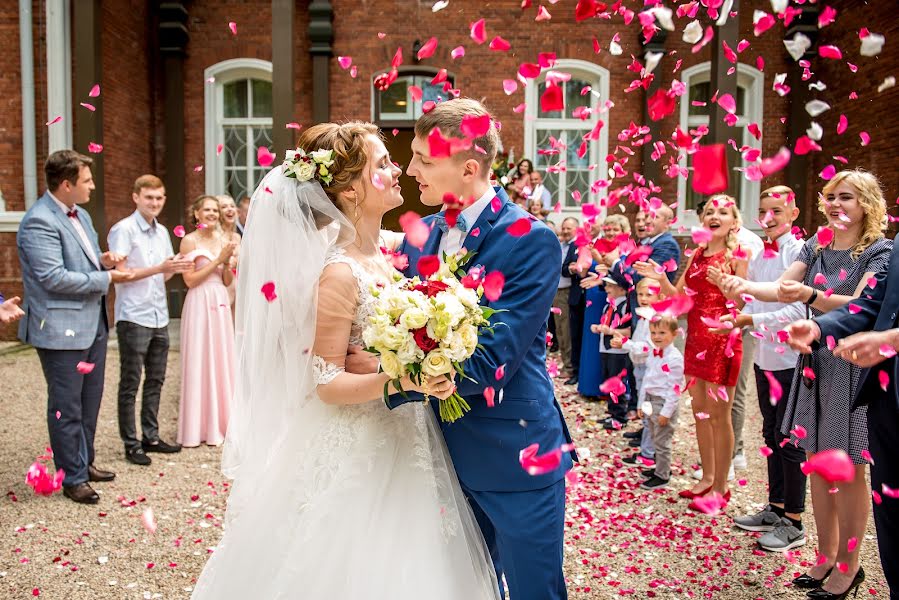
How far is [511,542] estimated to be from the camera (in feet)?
7.34

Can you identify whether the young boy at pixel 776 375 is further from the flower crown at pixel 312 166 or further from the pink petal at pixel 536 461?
the flower crown at pixel 312 166

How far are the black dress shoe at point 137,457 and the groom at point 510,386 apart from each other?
3.94 meters

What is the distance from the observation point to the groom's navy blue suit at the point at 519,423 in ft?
7.13

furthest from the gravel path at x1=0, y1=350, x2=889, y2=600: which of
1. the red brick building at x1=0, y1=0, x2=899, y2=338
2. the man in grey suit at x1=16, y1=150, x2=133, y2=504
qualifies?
the red brick building at x1=0, y1=0, x2=899, y2=338

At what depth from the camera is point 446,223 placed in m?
2.46

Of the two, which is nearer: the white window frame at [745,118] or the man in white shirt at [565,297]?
the man in white shirt at [565,297]

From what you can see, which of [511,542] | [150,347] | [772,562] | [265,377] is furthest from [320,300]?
[150,347]

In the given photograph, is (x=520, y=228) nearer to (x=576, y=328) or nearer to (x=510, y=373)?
(x=510, y=373)

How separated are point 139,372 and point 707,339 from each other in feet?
13.9

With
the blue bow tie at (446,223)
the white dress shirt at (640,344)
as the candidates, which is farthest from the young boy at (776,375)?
the blue bow tie at (446,223)

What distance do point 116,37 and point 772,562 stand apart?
37.9ft

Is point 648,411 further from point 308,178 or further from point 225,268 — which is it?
point 225,268

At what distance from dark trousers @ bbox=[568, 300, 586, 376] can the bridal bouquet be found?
6662 millimetres

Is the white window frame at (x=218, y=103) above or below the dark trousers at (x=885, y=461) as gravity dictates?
above
